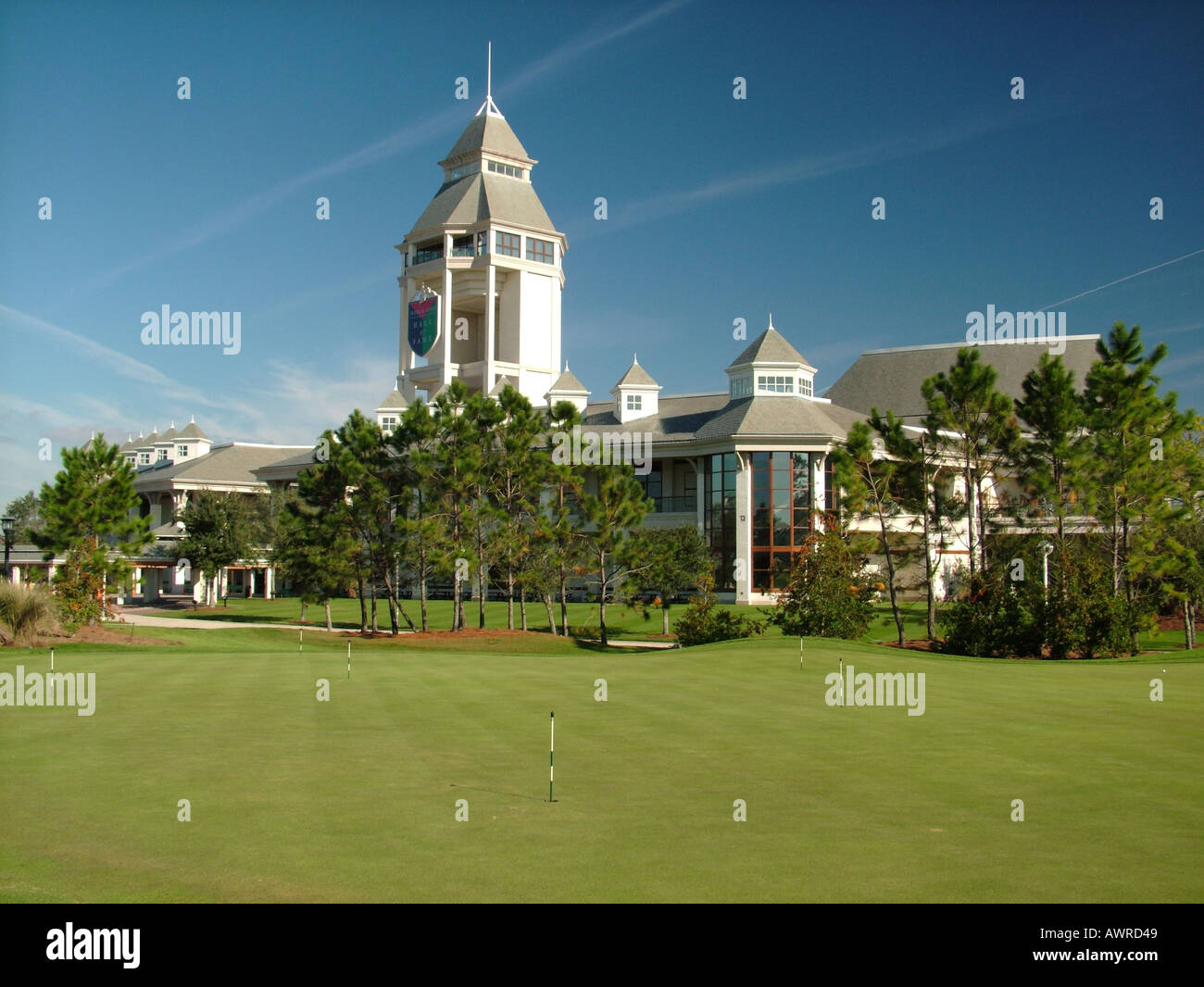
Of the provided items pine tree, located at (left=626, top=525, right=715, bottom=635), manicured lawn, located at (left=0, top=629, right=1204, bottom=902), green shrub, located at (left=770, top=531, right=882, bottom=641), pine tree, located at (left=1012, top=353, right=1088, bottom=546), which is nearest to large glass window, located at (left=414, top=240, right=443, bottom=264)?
pine tree, located at (left=626, top=525, right=715, bottom=635)

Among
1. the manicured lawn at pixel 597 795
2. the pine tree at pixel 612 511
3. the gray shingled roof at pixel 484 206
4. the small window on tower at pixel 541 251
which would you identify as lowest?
the manicured lawn at pixel 597 795

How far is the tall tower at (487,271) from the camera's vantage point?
80.1 metres

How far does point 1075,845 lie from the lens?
869 cm

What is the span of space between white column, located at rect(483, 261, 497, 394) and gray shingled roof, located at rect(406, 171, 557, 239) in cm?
239

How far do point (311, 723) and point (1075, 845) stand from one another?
11.1m

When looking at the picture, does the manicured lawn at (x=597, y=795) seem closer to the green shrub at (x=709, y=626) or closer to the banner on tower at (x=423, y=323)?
the green shrub at (x=709, y=626)

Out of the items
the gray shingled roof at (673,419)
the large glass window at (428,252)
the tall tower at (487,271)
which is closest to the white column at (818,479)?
the gray shingled roof at (673,419)

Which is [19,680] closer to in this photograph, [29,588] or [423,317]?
[29,588]

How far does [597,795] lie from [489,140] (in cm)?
8159

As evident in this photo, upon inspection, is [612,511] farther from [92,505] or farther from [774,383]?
[774,383]

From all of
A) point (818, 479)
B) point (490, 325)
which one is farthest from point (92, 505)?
point (490, 325)

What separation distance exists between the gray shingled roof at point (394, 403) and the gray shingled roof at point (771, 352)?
29.1 metres

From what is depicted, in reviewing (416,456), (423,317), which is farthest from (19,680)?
(423,317)

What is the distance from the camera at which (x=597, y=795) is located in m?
10.7
